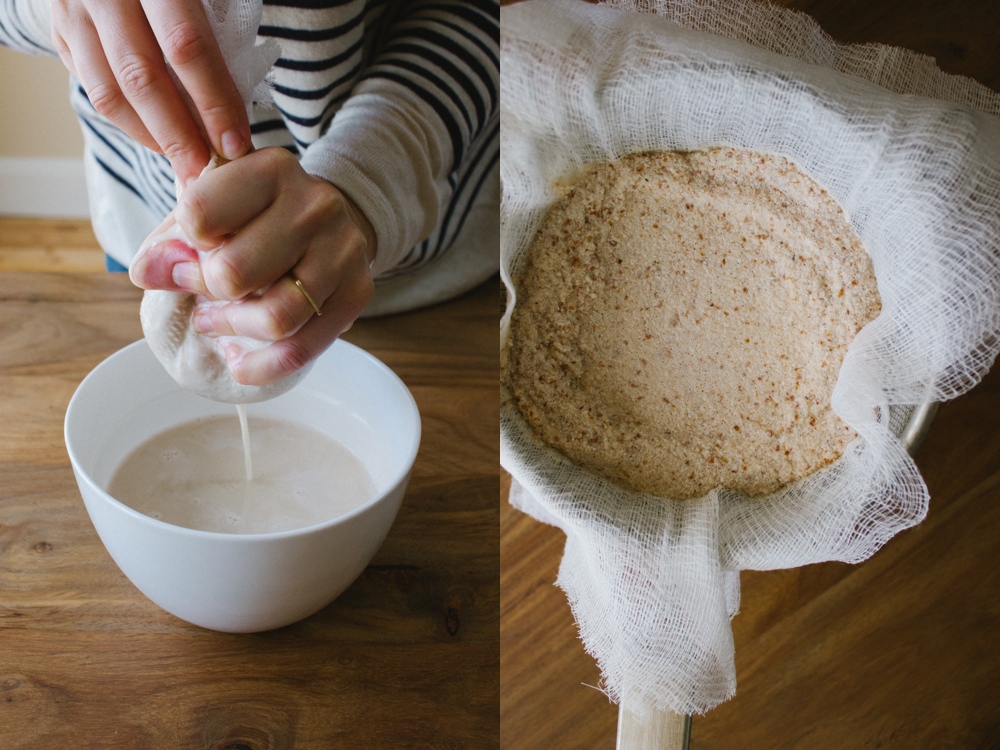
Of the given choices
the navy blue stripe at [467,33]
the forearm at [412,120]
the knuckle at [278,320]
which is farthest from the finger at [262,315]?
the navy blue stripe at [467,33]

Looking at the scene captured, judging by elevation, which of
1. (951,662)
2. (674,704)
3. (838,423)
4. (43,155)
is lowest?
(43,155)

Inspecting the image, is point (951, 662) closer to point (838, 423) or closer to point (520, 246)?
point (838, 423)

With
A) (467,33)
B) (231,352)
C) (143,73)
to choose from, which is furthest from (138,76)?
(467,33)

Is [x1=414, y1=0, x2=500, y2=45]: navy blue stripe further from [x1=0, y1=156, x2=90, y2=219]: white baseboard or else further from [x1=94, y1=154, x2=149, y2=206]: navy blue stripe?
[x1=0, y1=156, x2=90, y2=219]: white baseboard

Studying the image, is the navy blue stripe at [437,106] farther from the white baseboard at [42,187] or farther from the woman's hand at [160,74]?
the white baseboard at [42,187]

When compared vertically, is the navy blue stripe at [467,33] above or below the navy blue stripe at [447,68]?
above

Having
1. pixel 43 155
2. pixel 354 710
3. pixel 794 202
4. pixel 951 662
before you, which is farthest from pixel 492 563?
pixel 43 155
